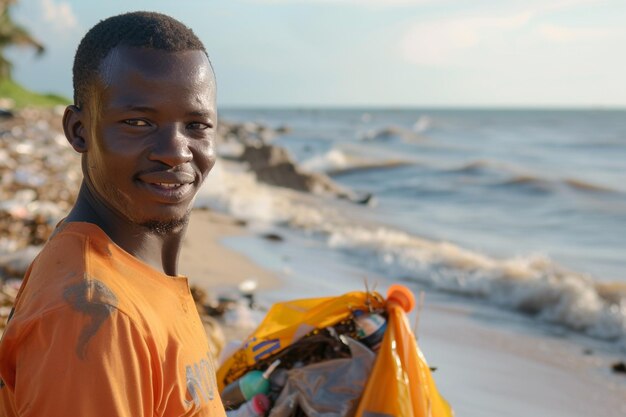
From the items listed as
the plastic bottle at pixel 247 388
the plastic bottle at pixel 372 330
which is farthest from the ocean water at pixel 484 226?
the plastic bottle at pixel 247 388

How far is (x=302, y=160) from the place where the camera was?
23.9 metres

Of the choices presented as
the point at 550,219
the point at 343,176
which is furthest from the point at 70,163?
the point at 343,176

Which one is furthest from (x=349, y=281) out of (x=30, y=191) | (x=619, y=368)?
(x=30, y=191)

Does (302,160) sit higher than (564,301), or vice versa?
(564,301)

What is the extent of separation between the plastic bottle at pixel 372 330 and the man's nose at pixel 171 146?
1.64 m

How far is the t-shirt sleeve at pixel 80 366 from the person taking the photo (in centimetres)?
119

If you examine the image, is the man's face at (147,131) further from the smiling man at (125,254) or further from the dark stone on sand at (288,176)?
the dark stone on sand at (288,176)

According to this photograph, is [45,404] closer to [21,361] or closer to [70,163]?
[21,361]

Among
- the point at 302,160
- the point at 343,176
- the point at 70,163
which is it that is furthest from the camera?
the point at 302,160

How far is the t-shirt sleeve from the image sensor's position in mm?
1186

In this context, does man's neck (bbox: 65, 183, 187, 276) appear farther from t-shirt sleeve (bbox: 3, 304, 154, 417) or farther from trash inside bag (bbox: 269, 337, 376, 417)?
trash inside bag (bbox: 269, 337, 376, 417)

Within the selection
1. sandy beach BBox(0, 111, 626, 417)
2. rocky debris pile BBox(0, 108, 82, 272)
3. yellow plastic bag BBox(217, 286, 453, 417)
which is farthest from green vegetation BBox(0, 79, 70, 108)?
yellow plastic bag BBox(217, 286, 453, 417)

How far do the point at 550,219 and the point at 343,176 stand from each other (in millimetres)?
8663

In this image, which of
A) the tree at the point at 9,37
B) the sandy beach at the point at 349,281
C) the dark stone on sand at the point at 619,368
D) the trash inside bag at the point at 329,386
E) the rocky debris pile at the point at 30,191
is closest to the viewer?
the trash inside bag at the point at 329,386
